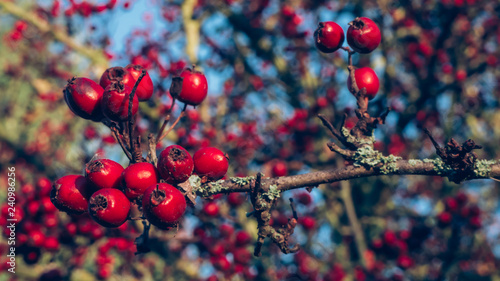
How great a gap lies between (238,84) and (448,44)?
11.9ft

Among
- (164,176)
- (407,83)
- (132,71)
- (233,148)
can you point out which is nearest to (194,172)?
(164,176)

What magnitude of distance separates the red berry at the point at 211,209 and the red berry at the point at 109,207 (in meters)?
2.46

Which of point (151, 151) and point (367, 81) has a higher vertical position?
point (367, 81)

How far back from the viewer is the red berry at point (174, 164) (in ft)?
5.77

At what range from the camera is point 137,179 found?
69.2 inches

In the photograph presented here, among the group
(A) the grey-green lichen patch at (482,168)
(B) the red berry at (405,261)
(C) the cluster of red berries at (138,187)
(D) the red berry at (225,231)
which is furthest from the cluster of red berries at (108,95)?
(B) the red berry at (405,261)

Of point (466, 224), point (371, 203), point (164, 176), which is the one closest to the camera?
point (164, 176)

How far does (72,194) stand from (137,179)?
0.39m

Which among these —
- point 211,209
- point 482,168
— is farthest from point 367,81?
point 211,209

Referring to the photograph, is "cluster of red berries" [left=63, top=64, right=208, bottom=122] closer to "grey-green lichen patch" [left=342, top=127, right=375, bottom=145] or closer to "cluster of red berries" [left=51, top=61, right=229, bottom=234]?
"cluster of red berries" [left=51, top=61, right=229, bottom=234]

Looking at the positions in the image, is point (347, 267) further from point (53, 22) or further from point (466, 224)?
point (53, 22)

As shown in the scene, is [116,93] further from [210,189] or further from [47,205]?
[47,205]

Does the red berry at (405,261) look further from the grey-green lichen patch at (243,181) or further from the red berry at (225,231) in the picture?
the grey-green lichen patch at (243,181)

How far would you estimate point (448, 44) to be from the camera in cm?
657
